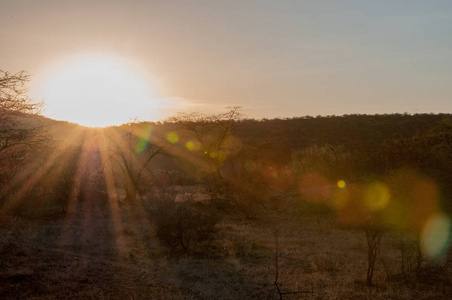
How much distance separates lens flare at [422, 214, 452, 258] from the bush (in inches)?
267

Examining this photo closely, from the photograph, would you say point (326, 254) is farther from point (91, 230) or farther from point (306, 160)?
point (306, 160)

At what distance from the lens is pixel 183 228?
1394 centimetres

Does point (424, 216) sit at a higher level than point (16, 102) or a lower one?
lower

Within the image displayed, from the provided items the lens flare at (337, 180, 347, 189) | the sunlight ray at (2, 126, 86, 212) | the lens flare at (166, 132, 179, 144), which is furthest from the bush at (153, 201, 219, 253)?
the lens flare at (166, 132, 179, 144)

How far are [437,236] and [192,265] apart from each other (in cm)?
977

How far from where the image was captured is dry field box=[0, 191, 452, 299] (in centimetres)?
911

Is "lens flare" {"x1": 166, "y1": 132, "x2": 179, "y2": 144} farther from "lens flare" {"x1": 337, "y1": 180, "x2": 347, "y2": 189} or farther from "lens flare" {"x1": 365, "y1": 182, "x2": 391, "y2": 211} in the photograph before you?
"lens flare" {"x1": 365, "y1": 182, "x2": 391, "y2": 211}

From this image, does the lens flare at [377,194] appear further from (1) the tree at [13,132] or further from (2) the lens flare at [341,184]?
(1) the tree at [13,132]

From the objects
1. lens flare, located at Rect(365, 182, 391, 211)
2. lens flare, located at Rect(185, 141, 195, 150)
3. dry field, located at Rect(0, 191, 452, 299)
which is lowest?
dry field, located at Rect(0, 191, 452, 299)

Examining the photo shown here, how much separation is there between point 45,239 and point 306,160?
79.9ft

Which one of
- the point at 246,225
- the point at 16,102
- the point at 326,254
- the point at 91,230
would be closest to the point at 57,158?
the point at 91,230

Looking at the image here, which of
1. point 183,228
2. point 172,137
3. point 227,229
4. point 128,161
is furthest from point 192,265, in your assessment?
point 172,137

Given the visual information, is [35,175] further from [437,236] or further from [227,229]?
[437,236]

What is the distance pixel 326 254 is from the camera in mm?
13156
